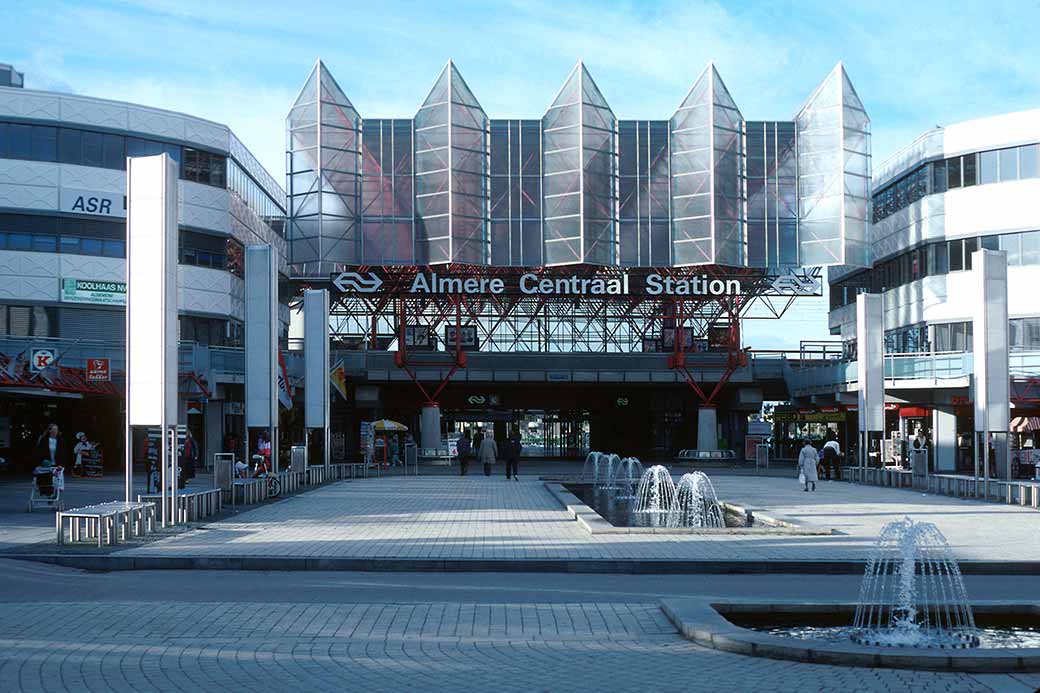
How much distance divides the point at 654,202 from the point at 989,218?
55.0ft

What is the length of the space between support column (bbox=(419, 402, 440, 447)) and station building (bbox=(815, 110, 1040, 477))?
19.3 meters

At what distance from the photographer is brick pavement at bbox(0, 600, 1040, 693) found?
8.53 m

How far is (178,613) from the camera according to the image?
11828 millimetres

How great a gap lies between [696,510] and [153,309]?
12.5 m

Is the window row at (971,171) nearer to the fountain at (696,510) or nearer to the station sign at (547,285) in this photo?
the station sign at (547,285)

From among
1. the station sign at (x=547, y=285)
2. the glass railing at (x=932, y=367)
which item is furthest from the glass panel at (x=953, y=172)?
the station sign at (x=547, y=285)

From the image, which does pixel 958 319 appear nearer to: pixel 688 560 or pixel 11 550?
pixel 688 560

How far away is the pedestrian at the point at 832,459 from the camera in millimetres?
43688

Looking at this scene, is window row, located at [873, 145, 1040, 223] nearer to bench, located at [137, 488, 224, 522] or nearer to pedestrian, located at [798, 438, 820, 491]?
pedestrian, located at [798, 438, 820, 491]

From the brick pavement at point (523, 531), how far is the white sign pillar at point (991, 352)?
2.32m

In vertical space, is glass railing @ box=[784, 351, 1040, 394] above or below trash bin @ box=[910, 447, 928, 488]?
above

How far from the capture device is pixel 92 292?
168ft

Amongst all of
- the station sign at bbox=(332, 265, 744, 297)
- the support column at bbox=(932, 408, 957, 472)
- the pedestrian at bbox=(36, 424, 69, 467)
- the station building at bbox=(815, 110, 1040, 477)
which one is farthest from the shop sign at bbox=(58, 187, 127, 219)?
the support column at bbox=(932, 408, 957, 472)

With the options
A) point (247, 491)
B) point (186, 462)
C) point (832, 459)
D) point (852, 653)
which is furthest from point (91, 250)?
point (852, 653)
